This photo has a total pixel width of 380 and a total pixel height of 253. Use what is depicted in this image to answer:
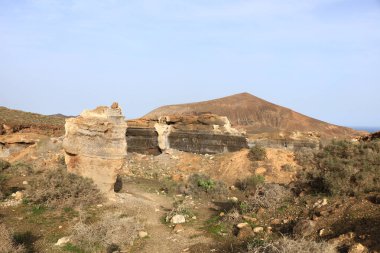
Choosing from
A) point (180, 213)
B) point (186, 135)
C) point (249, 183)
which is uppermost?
point (186, 135)

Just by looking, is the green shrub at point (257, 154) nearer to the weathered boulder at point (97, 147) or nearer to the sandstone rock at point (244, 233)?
the weathered boulder at point (97, 147)

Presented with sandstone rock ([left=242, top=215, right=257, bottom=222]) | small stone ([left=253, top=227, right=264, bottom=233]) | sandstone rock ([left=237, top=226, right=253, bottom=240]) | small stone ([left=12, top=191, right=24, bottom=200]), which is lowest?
sandstone rock ([left=237, top=226, right=253, bottom=240])

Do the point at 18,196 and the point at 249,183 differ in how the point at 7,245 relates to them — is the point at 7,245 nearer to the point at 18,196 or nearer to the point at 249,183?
the point at 18,196

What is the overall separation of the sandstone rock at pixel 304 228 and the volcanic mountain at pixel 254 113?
104 feet

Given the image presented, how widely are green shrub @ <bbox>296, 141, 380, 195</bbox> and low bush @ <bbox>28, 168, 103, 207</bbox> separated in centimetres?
544

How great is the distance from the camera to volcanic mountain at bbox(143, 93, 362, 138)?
3872 cm

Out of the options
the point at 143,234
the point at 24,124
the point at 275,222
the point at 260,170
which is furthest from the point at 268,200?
the point at 24,124

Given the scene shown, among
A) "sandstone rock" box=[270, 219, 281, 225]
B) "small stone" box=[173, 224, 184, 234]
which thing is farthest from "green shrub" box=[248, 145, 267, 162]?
"sandstone rock" box=[270, 219, 281, 225]

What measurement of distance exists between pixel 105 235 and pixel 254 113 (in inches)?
1515

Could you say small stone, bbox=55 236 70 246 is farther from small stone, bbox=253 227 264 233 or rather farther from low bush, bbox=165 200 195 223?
small stone, bbox=253 227 264 233

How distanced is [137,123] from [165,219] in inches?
449

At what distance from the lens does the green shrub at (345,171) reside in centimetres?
752

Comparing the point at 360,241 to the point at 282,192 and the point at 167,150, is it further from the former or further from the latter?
the point at 167,150

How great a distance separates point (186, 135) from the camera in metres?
19.2
